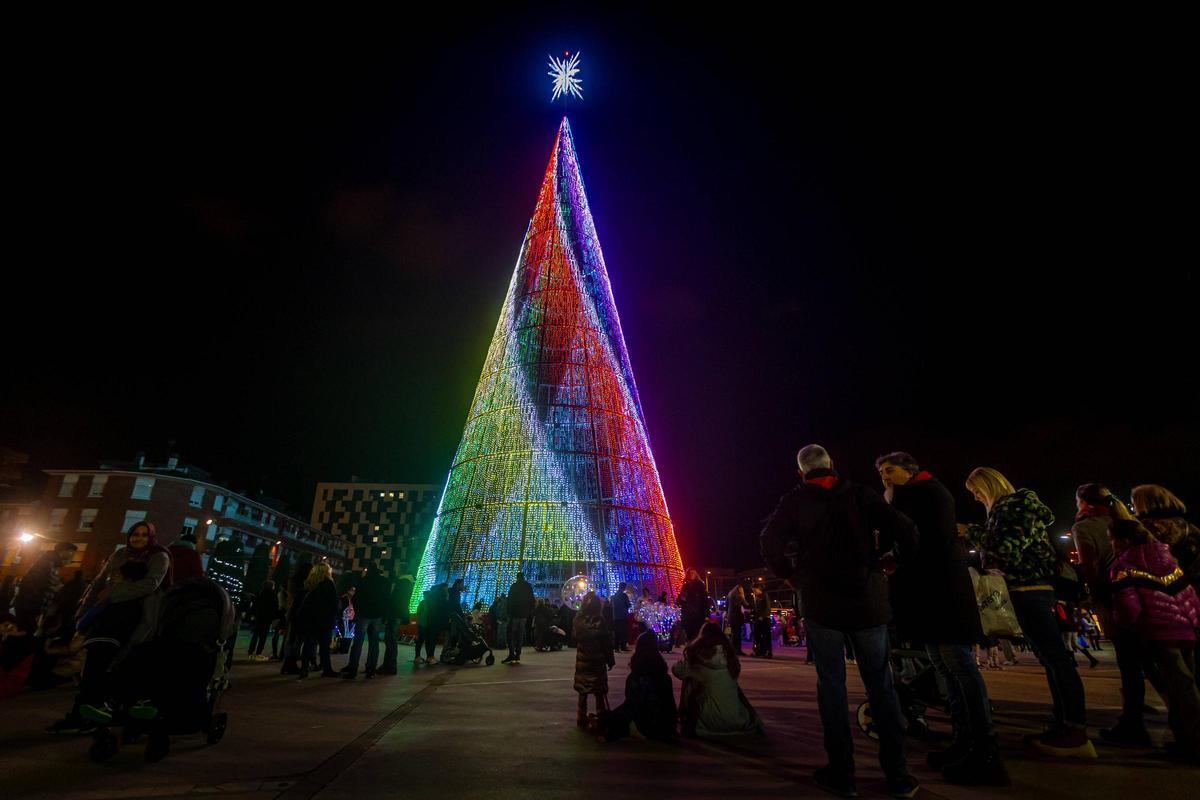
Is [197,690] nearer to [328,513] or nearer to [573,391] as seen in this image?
[573,391]

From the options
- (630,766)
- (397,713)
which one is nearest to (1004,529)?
(630,766)

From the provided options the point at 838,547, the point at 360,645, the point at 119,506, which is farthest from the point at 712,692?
the point at 119,506

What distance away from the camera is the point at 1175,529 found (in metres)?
4.75

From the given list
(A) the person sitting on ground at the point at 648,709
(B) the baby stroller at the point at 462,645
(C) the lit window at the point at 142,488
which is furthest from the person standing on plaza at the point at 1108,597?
(C) the lit window at the point at 142,488

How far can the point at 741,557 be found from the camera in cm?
5444

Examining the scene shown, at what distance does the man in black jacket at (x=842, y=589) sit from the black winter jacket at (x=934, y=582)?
1.29 feet

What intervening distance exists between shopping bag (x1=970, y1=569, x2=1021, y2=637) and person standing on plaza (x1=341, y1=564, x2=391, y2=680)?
7.66 m

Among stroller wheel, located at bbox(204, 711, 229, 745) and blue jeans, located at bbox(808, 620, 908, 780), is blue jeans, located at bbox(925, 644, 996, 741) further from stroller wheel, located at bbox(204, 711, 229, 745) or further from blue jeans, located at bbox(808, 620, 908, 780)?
stroller wheel, located at bbox(204, 711, 229, 745)

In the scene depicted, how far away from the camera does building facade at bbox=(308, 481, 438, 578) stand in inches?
2635

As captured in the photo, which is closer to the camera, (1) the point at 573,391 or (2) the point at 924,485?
(2) the point at 924,485

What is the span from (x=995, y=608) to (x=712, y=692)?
93.8 inches

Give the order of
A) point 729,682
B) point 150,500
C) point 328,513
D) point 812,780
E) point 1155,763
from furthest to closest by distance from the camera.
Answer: point 328,513, point 150,500, point 729,682, point 1155,763, point 812,780

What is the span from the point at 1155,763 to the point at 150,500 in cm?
5915

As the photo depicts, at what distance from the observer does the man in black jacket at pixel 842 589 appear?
10.0 feet
